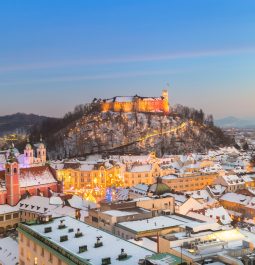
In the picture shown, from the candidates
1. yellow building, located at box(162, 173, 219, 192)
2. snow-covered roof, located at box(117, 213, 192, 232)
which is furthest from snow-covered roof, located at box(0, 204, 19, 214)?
yellow building, located at box(162, 173, 219, 192)

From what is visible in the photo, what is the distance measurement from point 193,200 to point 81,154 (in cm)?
10290

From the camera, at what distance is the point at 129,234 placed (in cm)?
4094

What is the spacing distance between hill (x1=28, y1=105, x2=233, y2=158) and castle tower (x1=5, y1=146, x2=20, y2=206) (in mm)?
87552

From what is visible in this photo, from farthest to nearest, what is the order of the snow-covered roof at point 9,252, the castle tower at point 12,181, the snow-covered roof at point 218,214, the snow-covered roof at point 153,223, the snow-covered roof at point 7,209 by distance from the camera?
1. the castle tower at point 12,181
2. the snow-covered roof at point 7,209
3. the snow-covered roof at point 218,214
4. the snow-covered roof at point 9,252
5. the snow-covered roof at point 153,223

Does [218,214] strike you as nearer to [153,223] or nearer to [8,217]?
[153,223]

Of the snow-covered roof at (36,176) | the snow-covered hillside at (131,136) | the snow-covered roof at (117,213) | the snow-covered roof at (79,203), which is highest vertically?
the snow-covered hillside at (131,136)

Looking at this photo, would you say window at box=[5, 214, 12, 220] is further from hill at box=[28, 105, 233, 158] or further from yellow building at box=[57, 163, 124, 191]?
hill at box=[28, 105, 233, 158]

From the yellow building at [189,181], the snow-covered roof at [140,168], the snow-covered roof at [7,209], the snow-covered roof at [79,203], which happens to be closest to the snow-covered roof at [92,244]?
the snow-covered roof at [79,203]

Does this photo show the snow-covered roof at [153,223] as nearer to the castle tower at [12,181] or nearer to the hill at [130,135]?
the castle tower at [12,181]

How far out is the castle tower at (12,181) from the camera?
7106cm

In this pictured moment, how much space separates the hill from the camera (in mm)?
168875

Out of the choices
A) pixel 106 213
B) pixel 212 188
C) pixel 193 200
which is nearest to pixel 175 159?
pixel 212 188

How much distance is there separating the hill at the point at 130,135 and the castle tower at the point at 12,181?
87552mm

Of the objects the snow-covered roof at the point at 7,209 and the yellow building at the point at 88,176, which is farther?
the yellow building at the point at 88,176
